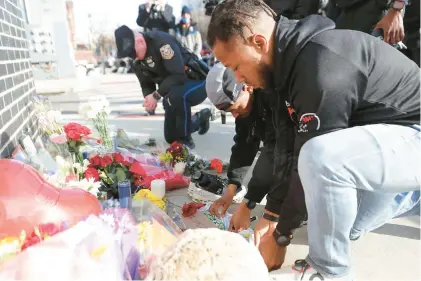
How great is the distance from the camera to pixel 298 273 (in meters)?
1.52

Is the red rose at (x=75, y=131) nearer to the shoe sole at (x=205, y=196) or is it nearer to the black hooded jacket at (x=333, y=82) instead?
the shoe sole at (x=205, y=196)

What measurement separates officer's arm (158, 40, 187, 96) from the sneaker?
2.80 metres

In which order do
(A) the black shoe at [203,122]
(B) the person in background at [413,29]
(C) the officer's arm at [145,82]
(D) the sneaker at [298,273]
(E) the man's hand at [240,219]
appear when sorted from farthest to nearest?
1. (A) the black shoe at [203,122]
2. (C) the officer's arm at [145,82]
3. (B) the person in background at [413,29]
4. (E) the man's hand at [240,219]
5. (D) the sneaker at [298,273]

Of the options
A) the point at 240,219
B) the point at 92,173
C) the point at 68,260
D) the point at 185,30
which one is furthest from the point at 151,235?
the point at 185,30

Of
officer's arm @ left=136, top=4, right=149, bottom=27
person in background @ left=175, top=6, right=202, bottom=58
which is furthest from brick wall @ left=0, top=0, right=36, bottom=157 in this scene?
person in background @ left=175, top=6, right=202, bottom=58

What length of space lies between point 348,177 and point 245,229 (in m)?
0.82

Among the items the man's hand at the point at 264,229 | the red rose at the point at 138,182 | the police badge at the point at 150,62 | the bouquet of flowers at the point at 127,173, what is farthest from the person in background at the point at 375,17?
the police badge at the point at 150,62

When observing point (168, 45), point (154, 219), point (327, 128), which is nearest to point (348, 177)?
point (327, 128)

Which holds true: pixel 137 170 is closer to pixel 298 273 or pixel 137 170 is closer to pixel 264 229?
pixel 264 229

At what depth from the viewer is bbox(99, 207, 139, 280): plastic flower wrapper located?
0.92m

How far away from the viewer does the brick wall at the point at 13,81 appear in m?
2.15

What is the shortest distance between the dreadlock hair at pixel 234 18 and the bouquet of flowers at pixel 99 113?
5.08 ft

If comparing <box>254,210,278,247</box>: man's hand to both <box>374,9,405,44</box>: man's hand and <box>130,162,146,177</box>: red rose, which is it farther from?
<box>374,9,405,44</box>: man's hand

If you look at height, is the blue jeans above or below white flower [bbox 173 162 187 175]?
above
